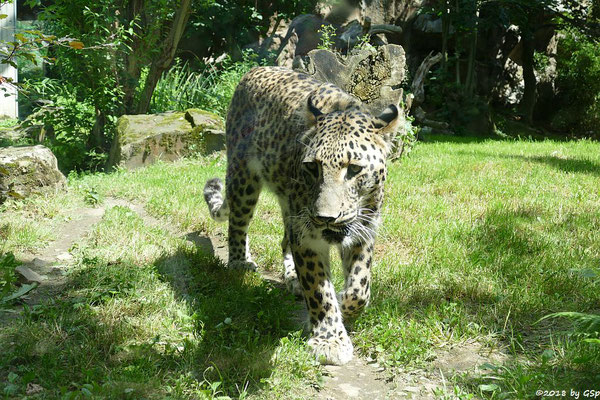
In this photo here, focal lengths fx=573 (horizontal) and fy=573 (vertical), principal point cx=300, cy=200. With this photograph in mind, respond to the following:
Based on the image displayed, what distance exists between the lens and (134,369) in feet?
Result: 12.3

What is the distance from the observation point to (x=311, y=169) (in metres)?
4.19

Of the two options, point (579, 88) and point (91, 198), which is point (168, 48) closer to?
point (91, 198)

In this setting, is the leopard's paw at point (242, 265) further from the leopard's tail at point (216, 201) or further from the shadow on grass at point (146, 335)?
the leopard's tail at point (216, 201)

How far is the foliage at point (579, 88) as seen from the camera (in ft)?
63.2

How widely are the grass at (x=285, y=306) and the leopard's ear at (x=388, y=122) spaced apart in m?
1.44

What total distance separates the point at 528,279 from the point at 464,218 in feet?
6.05

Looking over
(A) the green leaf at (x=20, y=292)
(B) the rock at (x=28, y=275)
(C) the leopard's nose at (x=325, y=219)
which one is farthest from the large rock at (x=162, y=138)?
(C) the leopard's nose at (x=325, y=219)

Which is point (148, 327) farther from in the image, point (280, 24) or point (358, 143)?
point (280, 24)

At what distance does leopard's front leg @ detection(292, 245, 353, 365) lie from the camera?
430 cm

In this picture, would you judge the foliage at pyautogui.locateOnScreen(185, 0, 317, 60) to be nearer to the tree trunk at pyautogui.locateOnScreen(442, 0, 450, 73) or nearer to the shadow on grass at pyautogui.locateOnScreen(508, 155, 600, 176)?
the tree trunk at pyautogui.locateOnScreen(442, 0, 450, 73)

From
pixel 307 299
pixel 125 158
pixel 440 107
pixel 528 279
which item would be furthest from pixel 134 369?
pixel 440 107

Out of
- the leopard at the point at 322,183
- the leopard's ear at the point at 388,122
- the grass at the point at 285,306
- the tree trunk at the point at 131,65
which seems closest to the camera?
the grass at the point at 285,306

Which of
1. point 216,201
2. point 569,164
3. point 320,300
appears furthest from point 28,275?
point 569,164

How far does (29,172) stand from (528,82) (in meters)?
18.0
